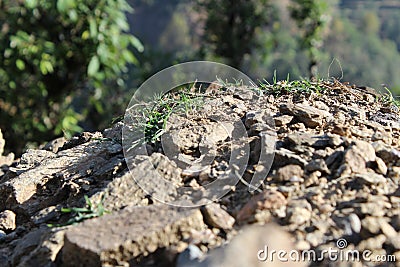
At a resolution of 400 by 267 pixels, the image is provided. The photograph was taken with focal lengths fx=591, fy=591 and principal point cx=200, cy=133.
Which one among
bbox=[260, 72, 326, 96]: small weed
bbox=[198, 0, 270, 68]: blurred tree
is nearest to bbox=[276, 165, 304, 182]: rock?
bbox=[260, 72, 326, 96]: small weed

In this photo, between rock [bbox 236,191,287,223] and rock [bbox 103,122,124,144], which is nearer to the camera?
rock [bbox 236,191,287,223]

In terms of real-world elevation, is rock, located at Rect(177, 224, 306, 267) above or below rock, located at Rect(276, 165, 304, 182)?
below

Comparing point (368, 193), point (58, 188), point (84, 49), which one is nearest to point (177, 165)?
point (58, 188)

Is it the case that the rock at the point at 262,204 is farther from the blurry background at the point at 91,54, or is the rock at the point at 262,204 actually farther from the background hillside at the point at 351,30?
the background hillside at the point at 351,30

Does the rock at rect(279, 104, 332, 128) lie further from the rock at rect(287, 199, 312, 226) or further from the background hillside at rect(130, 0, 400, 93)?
the background hillside at rect(130, 0, 400, 93)

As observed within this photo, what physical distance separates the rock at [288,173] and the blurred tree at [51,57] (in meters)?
3.51

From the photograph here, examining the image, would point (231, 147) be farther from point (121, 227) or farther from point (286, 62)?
point (286, 62)

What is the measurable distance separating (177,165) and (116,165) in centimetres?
31

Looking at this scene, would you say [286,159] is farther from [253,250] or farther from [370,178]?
[253,250]

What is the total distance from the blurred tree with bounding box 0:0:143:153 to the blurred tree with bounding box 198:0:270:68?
298 cm

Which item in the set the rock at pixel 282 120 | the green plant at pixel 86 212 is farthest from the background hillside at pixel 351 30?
the green plant at pixel 86 212

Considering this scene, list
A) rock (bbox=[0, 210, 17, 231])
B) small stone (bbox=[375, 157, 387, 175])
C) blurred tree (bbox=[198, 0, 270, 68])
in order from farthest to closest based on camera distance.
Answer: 1. blurred tree (bbox=[198, 0, 270, 68])
2. rock (bbox=[0, 210, 17, 231])
3. small stone (bbox=[375, 157, 387, 175])

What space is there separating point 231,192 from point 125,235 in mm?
485

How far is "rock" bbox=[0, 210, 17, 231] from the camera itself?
2607 mm
